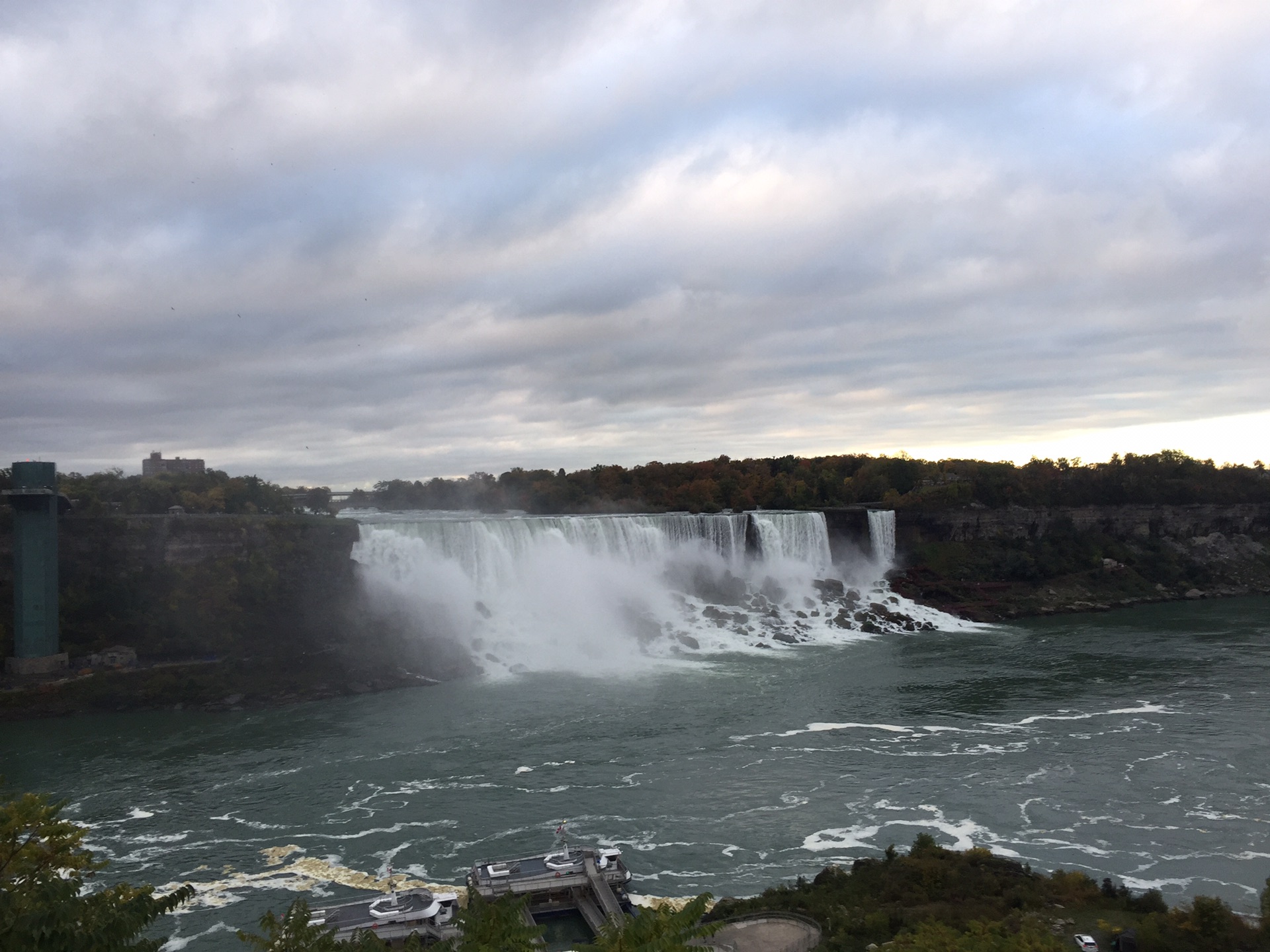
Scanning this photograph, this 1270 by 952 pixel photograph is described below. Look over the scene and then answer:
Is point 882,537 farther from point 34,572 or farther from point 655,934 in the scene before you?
point 655,934

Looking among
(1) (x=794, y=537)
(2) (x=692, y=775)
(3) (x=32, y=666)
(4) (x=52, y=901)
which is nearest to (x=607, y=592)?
(1) (x=794, y=537)

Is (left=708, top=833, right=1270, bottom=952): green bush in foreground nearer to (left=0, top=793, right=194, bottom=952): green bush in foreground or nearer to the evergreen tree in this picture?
the evergreen tree

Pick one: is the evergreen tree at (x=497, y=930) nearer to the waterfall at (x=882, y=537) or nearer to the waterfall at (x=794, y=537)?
the waterfall at (x=794, y=537)

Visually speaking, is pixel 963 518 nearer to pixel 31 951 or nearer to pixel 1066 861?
pixel 1066 861

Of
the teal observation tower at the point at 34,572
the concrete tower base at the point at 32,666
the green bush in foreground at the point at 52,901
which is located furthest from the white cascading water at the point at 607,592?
the green bush in foreground at the point at 52,901

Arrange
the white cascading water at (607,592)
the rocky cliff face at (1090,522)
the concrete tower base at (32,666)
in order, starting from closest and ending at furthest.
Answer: the concrete tower base at (32,666)
the white cascading water at (607,592)
the rocky cliff face at (1090,522)

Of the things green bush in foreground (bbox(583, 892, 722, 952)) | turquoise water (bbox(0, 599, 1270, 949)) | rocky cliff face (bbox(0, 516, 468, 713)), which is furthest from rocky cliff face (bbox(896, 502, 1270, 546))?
green bush in foreground (bbox(583, 892, 722, 952))
